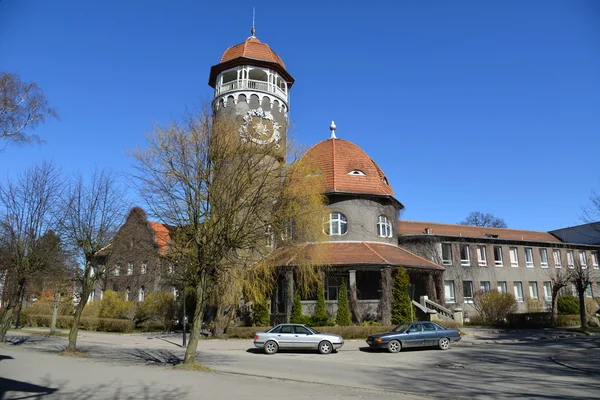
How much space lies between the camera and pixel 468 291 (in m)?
36.9

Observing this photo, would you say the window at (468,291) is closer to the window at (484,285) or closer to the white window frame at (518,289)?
the window at (484,285)

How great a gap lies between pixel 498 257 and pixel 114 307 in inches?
1355

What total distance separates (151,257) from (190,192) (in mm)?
4945

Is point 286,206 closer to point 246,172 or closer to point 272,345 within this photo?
point 246,172

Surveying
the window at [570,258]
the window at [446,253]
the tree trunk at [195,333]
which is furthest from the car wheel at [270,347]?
the window at [570,258]

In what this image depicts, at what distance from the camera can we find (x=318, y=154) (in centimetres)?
3416

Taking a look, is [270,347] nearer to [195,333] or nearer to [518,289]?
[195,333]

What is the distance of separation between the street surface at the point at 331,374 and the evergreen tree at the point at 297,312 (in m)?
5.92

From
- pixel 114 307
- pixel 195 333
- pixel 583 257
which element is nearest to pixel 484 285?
pixel 583 257

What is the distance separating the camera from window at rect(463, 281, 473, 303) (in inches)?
1432

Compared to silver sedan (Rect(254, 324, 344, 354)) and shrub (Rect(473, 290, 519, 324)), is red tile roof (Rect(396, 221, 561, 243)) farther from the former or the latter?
silver sedan (Rect(254, 324, 344, 354))

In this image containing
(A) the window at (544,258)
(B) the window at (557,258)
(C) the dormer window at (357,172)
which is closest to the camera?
(C) the dormer window at (357,172)

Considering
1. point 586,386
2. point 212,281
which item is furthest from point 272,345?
point 586,386

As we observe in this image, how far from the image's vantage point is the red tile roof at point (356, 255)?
24844 mm
